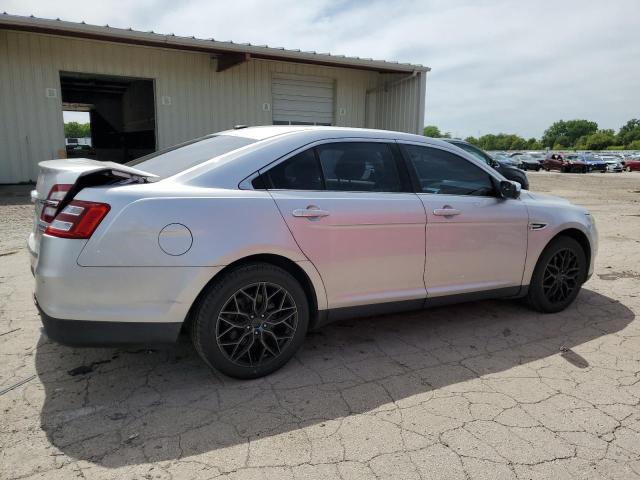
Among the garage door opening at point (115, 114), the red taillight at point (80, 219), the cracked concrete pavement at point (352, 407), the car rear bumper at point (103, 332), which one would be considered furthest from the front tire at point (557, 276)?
the garage door opening at point (115, 114)

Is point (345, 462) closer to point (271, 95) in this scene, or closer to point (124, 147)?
point (271, 95)

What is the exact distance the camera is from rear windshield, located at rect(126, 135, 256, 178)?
315cm

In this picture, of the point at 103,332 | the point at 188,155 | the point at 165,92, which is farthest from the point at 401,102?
the point at 103,332

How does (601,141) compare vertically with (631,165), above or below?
above

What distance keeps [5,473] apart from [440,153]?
3419mm

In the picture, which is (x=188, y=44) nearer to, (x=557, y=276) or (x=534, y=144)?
(x=557, y=276)

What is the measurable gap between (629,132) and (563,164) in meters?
99.9

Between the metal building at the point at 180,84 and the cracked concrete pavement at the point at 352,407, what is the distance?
33.1 ft

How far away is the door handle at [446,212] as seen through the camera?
11.9 feet

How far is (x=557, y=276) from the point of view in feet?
14.5

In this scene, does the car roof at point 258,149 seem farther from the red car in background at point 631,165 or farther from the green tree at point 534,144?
the green tree at point 534,144

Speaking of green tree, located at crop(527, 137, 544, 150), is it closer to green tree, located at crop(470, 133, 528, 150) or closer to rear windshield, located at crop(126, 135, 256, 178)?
green tree, located at crop(470, 133, 528, 150)

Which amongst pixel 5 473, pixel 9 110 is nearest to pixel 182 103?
pixel 9 110

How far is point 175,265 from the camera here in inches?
106
